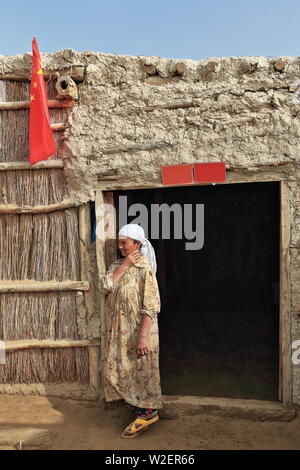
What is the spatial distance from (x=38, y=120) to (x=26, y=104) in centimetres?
30

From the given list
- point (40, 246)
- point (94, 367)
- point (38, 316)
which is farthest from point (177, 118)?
point (94, 367)

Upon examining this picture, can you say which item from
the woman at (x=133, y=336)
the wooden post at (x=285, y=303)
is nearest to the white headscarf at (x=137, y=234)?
the woman at (x=133, y=336)

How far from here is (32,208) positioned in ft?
13.8

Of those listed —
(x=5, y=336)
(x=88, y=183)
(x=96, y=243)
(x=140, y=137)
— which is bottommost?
(x=5, y=336)

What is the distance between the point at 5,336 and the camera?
4320 mm

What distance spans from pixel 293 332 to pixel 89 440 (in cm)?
197

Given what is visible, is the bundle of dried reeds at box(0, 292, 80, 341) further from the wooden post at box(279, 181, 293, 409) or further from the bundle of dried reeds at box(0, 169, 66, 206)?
the wooden post at box(279, 181, 293, 409)

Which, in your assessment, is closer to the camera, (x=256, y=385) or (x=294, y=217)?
(x=294, y=217)

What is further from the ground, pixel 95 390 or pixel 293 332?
pixel 293 332

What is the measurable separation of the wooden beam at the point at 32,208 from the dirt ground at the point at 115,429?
182 cm

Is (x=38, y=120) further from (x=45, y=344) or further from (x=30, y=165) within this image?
(x=45, y=344)
